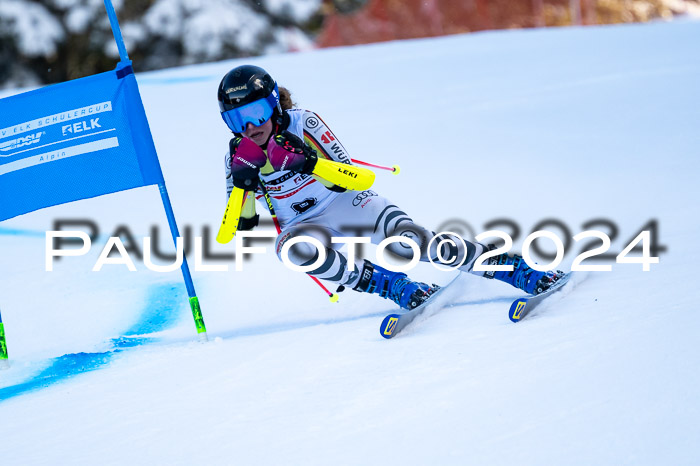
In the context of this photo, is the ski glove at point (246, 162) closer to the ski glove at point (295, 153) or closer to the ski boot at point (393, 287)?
the ski glove at point (295, 153)

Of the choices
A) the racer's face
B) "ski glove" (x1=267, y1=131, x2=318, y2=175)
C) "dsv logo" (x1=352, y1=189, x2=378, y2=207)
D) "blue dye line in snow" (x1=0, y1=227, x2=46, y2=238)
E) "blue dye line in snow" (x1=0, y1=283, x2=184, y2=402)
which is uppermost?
"blue dye line in snow" (x1=0, y1=227, x2=46, y2=238)

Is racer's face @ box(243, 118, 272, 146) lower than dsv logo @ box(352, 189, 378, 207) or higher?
higher

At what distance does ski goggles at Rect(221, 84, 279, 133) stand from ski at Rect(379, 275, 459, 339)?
1.05 meters

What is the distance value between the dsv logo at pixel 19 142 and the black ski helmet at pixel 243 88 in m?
1.04

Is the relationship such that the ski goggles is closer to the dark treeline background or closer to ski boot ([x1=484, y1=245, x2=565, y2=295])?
ski boot ([x1=484, y1=245, x2=565, y2=295])

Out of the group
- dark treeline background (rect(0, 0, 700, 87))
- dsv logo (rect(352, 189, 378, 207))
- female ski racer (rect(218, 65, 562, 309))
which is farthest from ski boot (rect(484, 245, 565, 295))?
dark treeline background (rect(0, 0, 700, 87))

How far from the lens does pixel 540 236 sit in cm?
526

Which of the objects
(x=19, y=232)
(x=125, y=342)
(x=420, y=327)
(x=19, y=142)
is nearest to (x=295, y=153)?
(x=420, y=327)

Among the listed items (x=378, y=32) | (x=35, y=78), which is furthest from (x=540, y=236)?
(x=378, y=32)

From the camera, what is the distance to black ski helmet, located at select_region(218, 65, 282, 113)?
3568 mm

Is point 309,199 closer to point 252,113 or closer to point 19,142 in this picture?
point 252,113

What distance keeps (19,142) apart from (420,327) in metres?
2.16

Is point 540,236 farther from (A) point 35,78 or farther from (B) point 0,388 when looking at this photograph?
(A) point 35,78

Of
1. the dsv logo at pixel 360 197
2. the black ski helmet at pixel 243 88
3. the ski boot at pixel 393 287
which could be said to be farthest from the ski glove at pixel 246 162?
the ski boot at pixel 393 287
